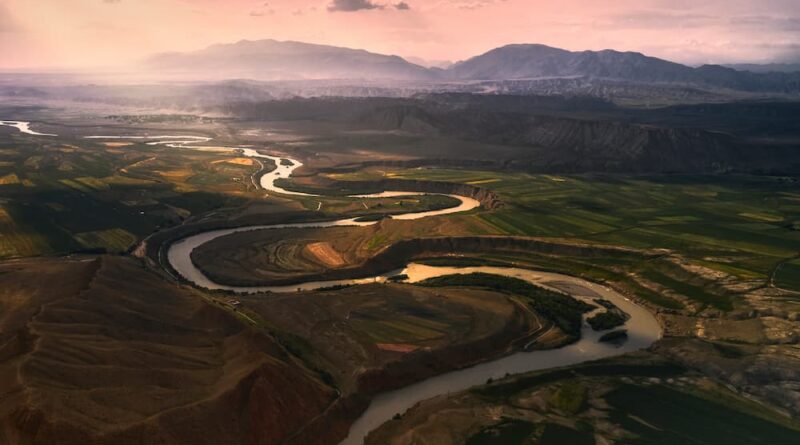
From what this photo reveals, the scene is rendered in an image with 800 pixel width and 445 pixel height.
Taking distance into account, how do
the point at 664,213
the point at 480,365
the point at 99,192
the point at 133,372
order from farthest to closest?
the point at 99,192
the point at 664,213
the point at 480,365
the point at 133,372

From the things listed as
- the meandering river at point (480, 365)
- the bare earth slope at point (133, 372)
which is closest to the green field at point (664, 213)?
the meandering river at point (480, 365)

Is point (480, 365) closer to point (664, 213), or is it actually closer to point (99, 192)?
point (664, 213)

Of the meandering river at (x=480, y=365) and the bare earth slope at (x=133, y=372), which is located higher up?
the bare earth slope at (x=133, y=372)

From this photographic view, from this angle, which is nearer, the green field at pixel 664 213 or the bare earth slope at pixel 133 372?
the bare earth slope at pixel 133 372

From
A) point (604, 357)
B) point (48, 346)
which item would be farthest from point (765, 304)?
point (48, 346)

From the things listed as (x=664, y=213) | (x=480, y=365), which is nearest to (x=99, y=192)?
(x=480, y=365)

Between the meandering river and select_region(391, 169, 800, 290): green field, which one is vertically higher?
select_region(391, 169, 800, 290): green field

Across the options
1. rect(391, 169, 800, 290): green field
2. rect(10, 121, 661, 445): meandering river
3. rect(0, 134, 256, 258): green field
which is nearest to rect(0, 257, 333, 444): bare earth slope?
rect(10, 121, 661, 445): meandering river

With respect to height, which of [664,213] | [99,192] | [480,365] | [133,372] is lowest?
[480,365]

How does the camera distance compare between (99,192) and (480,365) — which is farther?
(99,192)

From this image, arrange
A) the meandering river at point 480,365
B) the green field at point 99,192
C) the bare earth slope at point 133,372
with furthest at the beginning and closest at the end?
the green field at point 99,192
the meandering river at point 480,365
the bare earth slope at point 133,372

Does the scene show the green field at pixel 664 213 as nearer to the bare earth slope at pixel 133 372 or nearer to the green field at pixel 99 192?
the green field at pixel 99 192

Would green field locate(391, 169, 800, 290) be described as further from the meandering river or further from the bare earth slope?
the bare earth slope

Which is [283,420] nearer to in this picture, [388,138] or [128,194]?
[128,194]
